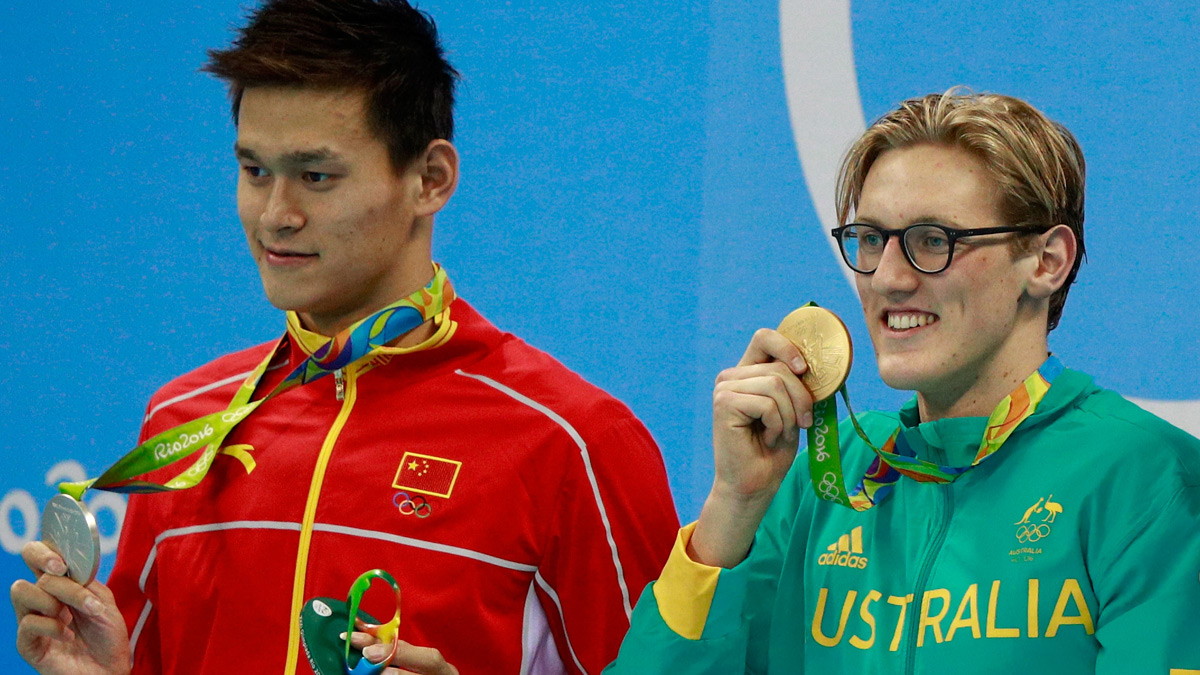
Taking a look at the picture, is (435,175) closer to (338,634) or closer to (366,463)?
(366,463)

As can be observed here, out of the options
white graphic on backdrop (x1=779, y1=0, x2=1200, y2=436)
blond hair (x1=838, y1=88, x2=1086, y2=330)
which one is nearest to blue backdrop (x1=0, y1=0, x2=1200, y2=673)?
white graphic on backdrop (x1=779, y1=0, x2=1200, y2=436)

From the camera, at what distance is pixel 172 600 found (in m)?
2.15

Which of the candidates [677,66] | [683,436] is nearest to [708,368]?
[683,436]

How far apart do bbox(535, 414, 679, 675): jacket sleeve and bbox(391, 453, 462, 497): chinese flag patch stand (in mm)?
166

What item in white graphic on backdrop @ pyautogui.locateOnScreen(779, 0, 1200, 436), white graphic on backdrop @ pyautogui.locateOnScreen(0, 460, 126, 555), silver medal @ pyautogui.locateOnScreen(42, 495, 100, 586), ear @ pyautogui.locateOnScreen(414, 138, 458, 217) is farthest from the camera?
white graphic on backdrop @ pyautogui.locateOnScreen(0, 460, 126, 555)

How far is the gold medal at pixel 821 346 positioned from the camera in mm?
1713

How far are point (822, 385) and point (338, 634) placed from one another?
69 cm

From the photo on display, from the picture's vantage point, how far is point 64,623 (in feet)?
6.88

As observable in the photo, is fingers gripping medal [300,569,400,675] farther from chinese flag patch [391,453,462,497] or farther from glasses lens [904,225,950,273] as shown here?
glasses lens [904,225,950,273]

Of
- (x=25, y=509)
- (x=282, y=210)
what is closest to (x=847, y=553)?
(x=282, y=210)

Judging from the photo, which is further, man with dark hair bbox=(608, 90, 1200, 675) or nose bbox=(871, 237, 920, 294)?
nose bbox=(871, 237, 920, 294)

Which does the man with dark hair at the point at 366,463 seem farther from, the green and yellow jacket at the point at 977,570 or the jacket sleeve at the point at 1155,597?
the jacket sleeve at the point at 1155,597

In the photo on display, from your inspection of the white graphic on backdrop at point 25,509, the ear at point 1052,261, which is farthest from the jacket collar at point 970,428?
the white graphic on backdrop at point 25,509

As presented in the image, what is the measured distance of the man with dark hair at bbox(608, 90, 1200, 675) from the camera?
1.59 metres
